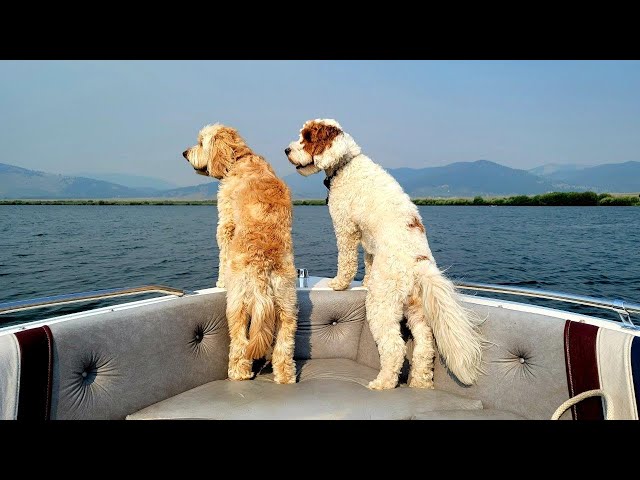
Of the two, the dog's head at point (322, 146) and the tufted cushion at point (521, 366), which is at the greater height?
the dog's head at point (322, 146)

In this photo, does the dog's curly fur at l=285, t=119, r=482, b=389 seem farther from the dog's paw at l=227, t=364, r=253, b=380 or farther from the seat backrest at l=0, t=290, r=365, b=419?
the dog's paw at l=227, t=364, r=253, b=380

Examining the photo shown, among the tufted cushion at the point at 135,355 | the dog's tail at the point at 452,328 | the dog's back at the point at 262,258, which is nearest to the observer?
the tufted cushion at the point at 135,355

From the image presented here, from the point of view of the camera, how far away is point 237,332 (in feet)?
8.84

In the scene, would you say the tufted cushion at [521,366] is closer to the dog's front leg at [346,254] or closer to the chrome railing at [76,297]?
the dog's front leg at [346,254]

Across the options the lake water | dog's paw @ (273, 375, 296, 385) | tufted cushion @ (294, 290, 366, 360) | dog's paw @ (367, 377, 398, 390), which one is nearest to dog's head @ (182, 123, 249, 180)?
tufted cushion @ (294, 290, 366, 360)

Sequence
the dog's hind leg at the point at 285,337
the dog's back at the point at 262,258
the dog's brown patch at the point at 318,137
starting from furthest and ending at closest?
the dog's brown patch at the point at 318,137 → the dog's hind leg at the point at 285,337 → the dog's back at the point at 262,258

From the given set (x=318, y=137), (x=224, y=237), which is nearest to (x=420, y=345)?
(x=224, y=237)

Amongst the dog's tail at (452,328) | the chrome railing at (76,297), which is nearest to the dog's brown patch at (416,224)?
the dog's tail at (452,328)

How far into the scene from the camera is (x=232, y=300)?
266 cm

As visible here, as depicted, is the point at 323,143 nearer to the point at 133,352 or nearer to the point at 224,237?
the point at 224,237

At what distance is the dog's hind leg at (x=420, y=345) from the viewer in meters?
2.65

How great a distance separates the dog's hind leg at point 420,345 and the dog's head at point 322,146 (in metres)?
1.17

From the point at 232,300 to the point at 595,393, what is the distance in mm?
1946
